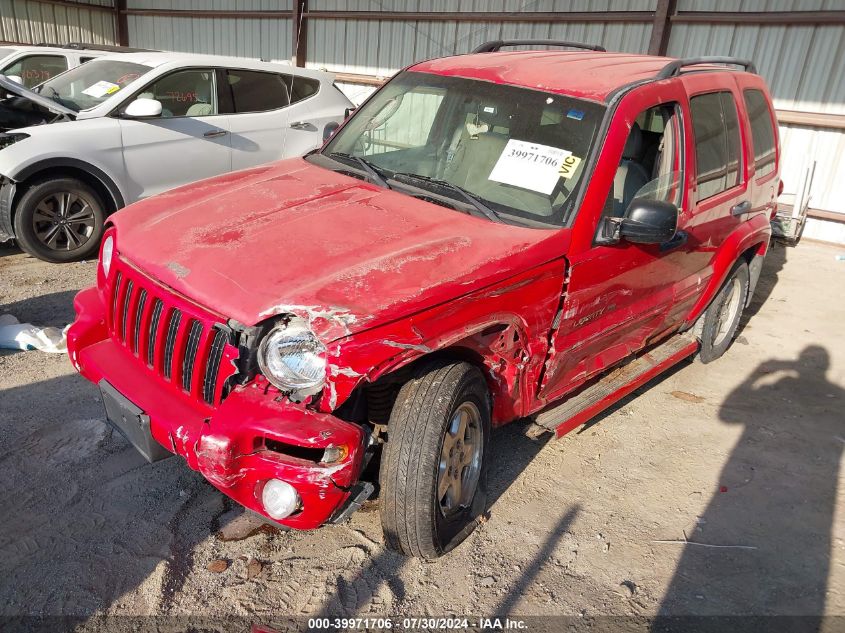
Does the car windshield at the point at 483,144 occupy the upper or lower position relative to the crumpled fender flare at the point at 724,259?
upper

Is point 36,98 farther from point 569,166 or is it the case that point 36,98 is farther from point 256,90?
point 569,166

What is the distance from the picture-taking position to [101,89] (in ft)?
21.7

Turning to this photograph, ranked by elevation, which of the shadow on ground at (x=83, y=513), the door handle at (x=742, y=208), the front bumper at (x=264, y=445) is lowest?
the shadow on ground at (x=83, y=513)

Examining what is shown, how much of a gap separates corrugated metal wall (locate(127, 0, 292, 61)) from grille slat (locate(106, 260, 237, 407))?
38.9 ft

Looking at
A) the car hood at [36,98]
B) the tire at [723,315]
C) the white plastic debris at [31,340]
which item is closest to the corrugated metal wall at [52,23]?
the car hood at [36,98]

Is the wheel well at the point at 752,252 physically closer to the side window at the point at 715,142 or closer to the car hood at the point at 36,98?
the side window at the point at 715,142

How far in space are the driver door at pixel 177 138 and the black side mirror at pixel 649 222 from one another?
4.86 meters

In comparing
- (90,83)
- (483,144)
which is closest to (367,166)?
(483,144)

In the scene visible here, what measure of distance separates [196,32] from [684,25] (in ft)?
35.0

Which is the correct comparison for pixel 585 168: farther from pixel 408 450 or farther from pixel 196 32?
pixel 196 32

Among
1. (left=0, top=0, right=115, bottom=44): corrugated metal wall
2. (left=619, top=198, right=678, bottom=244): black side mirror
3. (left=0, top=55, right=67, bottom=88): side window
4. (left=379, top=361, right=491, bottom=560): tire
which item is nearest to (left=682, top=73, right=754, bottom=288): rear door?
(left=619, top=198, right=678, bottom=244): black side mirror

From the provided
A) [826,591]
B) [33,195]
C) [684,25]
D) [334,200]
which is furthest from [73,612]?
[684,25]

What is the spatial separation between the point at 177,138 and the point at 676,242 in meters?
4.86

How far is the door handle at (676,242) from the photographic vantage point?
3689 mm
